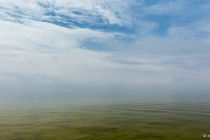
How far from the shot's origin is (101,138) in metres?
16.4

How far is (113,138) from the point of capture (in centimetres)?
1634

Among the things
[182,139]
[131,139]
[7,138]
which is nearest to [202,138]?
[182,139]

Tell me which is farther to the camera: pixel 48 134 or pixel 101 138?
pixel 48 134

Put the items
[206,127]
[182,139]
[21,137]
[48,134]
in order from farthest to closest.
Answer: [206,127] < [48,134] < [21,137] < [182,139]

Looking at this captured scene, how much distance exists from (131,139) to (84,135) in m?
4.79

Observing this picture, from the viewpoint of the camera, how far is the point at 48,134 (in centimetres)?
1783

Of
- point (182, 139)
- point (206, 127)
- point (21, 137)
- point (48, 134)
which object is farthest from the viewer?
point (206, 127)

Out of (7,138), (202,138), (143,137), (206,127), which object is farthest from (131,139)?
(7,138)

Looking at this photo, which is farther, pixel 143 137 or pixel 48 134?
pixel 48 134

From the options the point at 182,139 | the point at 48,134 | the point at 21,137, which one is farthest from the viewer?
the point at 48,134

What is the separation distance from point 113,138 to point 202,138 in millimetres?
8012

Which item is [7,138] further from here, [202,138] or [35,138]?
[202,138]

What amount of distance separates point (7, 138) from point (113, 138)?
992cm

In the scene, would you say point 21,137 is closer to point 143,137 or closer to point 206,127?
point 143,137
